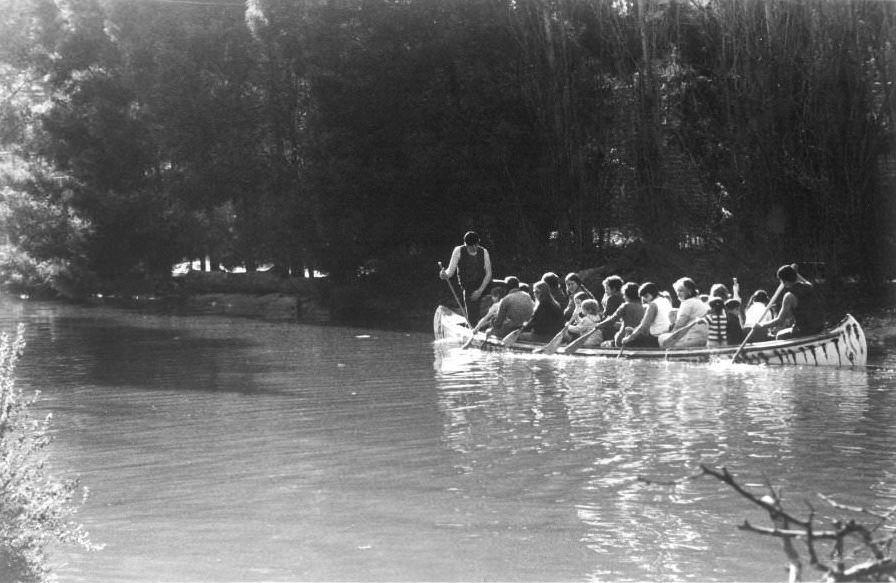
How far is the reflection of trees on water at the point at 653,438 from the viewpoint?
8469mm

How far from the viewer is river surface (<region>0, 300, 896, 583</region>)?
26.7 feet

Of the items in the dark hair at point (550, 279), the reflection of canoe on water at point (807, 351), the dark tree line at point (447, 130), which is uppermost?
the dark tree line at point (447, 130)

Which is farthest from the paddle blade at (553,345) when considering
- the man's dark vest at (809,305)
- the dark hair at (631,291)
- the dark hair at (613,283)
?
the man's dark vest at (809,305)

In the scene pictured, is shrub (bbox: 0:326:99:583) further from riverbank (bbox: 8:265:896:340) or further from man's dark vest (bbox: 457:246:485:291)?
riverbank (bbox: 8:265:896:340)

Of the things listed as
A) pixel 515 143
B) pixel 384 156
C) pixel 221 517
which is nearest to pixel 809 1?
pixel 515 143

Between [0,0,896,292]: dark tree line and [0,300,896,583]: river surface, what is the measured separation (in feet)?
25.0

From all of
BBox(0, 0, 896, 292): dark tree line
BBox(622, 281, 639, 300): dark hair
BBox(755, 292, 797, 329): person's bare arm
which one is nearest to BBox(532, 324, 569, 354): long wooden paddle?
BBox(622, 281, 639, 300): dark hair

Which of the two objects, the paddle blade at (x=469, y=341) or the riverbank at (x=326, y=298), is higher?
the riverbank at (x=326, y=298)

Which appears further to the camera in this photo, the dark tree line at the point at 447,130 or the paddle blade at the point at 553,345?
the dark tree line at the point at 447,130

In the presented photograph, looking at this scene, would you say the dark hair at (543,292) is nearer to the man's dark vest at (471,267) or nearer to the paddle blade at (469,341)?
the paddle blade at (469,341)

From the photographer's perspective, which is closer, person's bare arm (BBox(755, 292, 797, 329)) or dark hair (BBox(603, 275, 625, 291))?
person's bare arm (BBox(755, 292, 797, 329))

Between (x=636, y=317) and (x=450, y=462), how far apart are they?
27.8 feet

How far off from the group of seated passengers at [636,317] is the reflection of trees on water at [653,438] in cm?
74

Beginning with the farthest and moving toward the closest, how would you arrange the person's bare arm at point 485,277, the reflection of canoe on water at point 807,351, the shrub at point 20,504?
the person's bare arm at point 485,277, the reflection of canoe on water at point 807,351, the shrub at point 20,504
